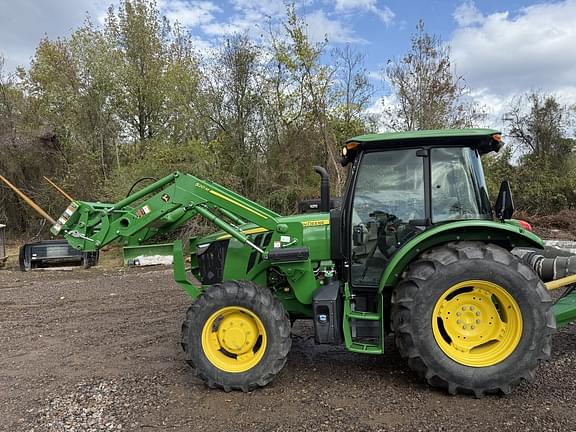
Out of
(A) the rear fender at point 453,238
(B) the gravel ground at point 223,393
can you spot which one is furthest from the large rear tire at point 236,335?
(A) the rear fender at point 453,238

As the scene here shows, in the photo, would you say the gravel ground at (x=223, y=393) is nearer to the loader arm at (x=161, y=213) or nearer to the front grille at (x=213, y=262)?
the front grille at (x=213, y=262)

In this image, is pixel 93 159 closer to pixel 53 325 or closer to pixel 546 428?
pixel 53 325

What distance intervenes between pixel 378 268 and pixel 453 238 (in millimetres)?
660

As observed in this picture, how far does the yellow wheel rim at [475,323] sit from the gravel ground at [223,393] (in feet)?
1.14

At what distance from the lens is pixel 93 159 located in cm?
1738

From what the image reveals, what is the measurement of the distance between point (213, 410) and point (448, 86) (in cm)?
1418

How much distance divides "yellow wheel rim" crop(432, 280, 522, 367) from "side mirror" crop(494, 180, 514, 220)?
70 centimetres

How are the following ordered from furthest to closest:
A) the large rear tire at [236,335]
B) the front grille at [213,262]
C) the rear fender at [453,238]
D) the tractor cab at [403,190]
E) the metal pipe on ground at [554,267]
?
the metal pipe on ground at [554,267] → the front grille at [213,262] → the tractor cab at [403,190] → the large rear tire at [236,335] → the rear fender at [453,238]

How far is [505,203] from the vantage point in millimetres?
3795

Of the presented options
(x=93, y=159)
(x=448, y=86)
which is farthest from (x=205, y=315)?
(x=93, y=159)

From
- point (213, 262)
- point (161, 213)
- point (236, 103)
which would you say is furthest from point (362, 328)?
point (236, 103)

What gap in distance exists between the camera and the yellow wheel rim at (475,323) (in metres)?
3.49

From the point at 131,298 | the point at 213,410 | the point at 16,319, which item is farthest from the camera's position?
the point at 131,298

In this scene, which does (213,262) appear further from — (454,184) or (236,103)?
(236,103)
